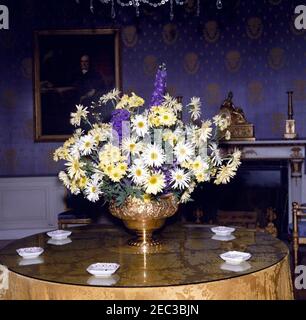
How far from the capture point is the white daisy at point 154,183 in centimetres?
225

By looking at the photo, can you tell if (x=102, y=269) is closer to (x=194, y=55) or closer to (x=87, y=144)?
(x=87, y=144)

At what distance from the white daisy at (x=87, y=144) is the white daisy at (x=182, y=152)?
39 centimetres

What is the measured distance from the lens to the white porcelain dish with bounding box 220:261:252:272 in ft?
7.10

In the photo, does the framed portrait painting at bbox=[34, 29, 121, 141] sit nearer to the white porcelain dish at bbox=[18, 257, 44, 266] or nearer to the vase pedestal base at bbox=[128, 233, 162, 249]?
the vase pedestal base at bbox=[128, 233, 162, 249]

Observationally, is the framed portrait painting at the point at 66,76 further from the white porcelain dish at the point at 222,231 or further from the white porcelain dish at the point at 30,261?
the white porcelain dish at the point at 30,261

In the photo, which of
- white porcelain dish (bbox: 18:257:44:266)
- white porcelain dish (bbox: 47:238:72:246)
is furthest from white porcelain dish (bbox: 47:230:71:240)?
white porcelain dish (bbox: 18:257:44:266)

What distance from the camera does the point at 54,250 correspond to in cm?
263

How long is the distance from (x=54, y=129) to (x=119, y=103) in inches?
150

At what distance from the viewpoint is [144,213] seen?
95.6 inches

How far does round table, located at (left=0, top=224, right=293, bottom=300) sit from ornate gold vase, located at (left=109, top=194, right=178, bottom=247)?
0.09 m

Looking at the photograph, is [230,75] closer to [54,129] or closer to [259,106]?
[259,106]

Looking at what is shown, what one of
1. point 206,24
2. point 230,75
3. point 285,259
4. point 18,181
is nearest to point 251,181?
point 230,75

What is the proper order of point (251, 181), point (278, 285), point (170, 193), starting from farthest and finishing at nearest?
1. point (251, 181)
2. point (170, 193)
3. point (278, 285)

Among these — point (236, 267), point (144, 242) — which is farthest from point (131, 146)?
point (236, 267)
